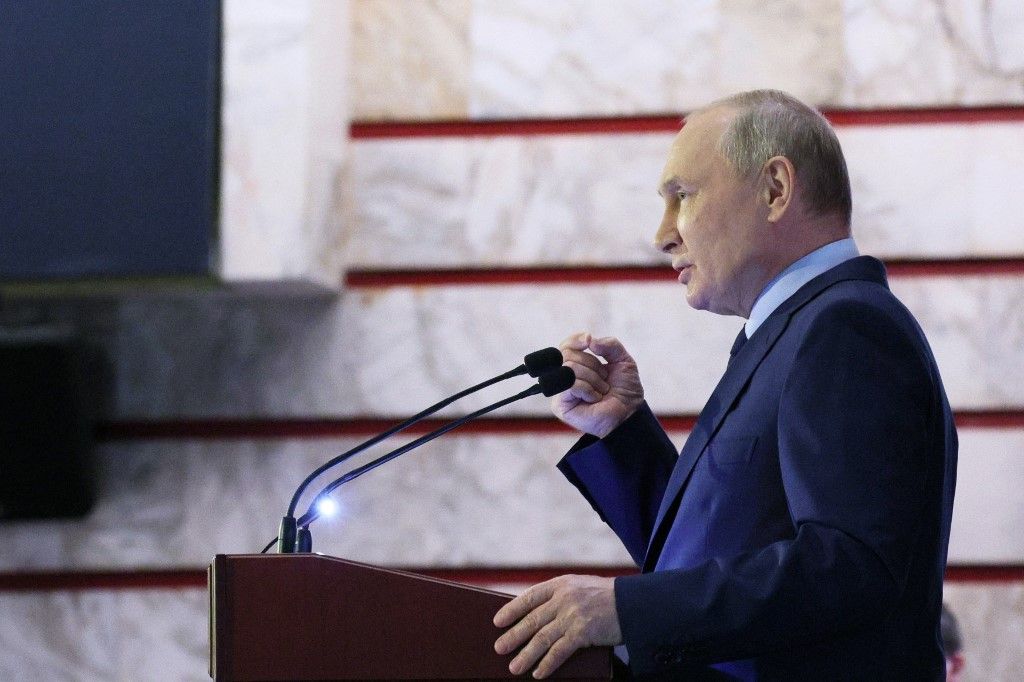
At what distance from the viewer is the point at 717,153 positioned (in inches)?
72.6

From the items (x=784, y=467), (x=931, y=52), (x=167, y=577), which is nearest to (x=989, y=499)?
(x=931, y=52)

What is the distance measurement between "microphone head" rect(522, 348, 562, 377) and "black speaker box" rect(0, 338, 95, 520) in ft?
7.56

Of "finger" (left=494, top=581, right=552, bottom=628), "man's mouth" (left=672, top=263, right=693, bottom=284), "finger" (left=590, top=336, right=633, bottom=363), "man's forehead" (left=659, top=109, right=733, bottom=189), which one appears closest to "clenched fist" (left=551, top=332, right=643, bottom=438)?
"finger" (left=590, top=336, right=633, bottom=363)

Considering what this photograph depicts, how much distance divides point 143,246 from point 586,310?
4.37 ft

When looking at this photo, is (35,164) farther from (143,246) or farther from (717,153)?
(717,153)

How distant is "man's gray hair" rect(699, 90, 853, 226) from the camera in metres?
1.78

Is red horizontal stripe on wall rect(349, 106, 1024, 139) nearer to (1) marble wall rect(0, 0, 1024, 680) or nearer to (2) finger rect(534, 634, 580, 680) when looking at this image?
(1) marble wall rect(0, 0, 1024, 680)

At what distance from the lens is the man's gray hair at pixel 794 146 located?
178 cm

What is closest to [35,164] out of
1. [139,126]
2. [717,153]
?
[139,126]

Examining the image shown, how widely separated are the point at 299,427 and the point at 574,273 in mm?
1000

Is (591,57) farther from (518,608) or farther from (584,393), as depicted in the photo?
(518,608)

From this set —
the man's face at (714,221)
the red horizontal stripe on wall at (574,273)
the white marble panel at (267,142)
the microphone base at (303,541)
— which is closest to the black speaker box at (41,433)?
the white marble panel at (267,142)

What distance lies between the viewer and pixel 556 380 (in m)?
1.82

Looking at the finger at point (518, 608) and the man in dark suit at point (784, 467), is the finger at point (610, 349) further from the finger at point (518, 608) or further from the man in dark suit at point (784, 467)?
the finger at point (518, 608)
